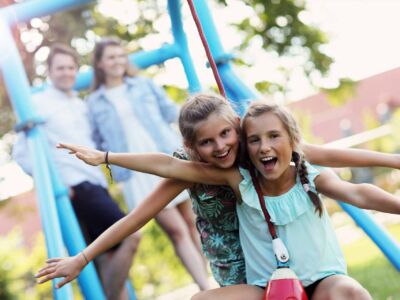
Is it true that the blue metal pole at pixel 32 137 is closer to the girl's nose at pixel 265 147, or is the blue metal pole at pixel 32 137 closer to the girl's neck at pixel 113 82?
the girl's neck at pixel 113 82

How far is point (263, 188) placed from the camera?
8.99 feet

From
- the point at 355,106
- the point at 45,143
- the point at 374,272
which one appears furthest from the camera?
the point at 355,106

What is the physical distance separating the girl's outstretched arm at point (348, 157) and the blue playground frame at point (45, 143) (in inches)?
19.3

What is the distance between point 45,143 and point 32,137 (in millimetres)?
89

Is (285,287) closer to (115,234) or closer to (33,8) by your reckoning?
(115,234)

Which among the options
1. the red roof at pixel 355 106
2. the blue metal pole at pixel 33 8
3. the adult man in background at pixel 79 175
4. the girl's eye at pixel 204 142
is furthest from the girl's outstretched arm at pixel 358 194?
the red roof at pixel 355 106

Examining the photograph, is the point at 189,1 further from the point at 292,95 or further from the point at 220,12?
the point at 292,95

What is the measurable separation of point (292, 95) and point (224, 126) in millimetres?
7360

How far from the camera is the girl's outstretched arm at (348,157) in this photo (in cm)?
273

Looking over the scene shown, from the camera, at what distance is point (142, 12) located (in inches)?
376

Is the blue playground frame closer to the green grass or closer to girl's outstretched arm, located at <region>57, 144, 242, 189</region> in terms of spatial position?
girl's outstretched arm, located at <region>57, 144, 242, 189</region>

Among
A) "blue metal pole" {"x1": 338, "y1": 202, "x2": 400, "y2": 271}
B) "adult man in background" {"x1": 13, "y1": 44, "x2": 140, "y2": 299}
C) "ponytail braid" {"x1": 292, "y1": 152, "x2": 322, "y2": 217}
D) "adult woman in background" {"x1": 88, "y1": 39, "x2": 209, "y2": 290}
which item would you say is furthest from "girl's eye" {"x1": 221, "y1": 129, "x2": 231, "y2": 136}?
"adult woman in background" {"x1": 88, "y1": 39, "x2": 209, "y2": 290}

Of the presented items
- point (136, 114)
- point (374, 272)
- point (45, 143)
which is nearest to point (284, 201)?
point (45, 143)

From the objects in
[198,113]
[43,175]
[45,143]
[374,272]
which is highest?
[45,143]
